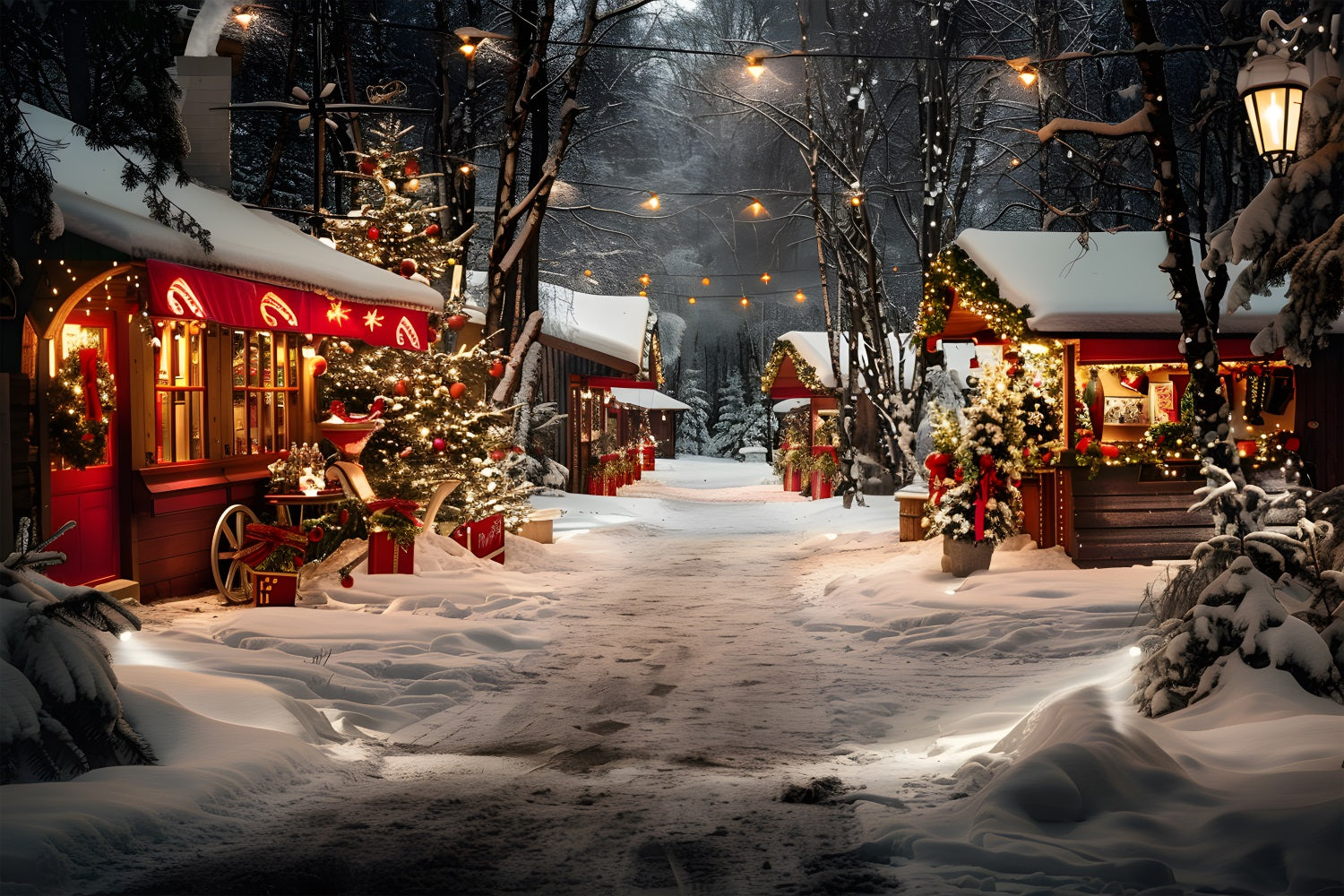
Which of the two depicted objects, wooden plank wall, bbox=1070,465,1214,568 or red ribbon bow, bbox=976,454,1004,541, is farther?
wooden plank wall, bbox=1070,465,1214,568

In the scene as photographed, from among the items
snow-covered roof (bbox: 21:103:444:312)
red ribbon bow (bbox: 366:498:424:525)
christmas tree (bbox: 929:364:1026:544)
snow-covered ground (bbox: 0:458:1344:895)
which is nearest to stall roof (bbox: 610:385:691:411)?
christmas tree (bbox: 929:364:1026:544)

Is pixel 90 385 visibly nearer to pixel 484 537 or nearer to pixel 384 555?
pixel 384 555

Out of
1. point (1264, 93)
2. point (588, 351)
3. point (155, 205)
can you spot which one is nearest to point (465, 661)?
point (155, 205)

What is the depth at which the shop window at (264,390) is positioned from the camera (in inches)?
528

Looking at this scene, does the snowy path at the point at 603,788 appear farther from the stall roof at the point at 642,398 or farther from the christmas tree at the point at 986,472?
the stall roof at the point at 642,398

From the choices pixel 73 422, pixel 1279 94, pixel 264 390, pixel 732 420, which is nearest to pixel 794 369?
pixel 264 390

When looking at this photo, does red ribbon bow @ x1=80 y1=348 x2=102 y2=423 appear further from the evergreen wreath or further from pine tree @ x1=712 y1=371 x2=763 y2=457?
pine tree @ x1=712 y1=371 x2=763 y2=457

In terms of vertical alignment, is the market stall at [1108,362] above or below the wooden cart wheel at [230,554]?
above

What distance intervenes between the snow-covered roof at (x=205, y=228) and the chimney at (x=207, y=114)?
0.66 m

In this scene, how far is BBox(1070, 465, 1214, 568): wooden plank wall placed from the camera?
45.3ft

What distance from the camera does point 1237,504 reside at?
7938 millimetres

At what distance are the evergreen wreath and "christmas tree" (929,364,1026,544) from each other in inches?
330

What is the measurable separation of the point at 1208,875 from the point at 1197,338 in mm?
5410

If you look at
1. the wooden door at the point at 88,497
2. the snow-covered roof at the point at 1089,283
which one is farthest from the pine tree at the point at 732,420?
the wooden door at the point at 88,497
